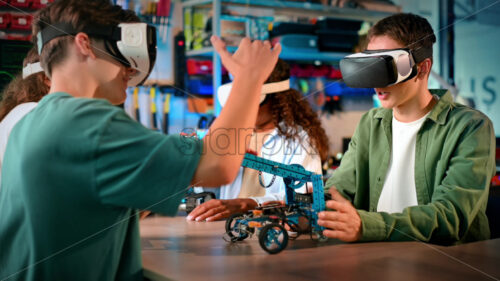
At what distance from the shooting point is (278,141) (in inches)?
94.1

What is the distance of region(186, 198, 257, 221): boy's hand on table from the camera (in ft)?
5.54

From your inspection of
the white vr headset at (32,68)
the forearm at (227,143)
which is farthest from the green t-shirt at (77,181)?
the white vr headset at (32,68)

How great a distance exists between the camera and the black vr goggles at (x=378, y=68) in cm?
147

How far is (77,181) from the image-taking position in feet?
2.84

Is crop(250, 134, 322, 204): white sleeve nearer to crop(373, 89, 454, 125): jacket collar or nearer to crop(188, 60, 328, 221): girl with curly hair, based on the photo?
crop(188, 60, 328, 221): girl with curly hair

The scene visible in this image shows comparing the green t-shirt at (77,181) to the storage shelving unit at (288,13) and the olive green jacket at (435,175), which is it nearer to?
the olive green jacket at (435,175)

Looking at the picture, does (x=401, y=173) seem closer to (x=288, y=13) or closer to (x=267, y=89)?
(x=267, y=89)

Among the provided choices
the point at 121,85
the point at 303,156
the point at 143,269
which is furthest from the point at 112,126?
the point at 303,156

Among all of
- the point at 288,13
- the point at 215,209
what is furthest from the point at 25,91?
the point at 288,13

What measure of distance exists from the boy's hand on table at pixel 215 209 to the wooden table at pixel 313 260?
0.89 feet

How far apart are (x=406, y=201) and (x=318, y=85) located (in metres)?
2.85

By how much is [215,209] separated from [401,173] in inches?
27.3

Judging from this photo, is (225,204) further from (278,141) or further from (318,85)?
(318,85)

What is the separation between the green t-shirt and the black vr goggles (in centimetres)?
75
